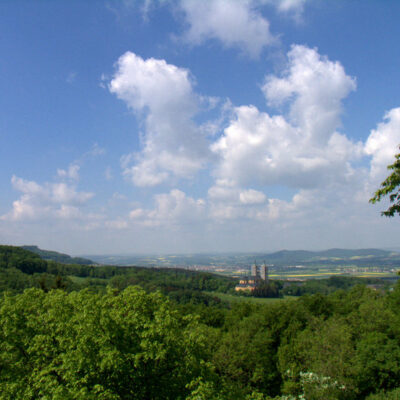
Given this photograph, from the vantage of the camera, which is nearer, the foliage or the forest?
the foliage

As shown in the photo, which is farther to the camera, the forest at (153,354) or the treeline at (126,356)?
the forest at (153,354)

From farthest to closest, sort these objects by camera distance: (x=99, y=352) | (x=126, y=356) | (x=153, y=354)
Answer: (x=153, y=354) < (x=126, y=356) < (x=99, y=352)

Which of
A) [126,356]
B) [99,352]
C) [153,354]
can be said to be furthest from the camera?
[153,354]

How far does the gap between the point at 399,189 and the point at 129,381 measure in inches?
543

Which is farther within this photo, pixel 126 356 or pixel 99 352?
pixel 126 356

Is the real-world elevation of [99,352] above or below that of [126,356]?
above

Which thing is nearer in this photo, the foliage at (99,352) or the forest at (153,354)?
the foliage at (99,352)

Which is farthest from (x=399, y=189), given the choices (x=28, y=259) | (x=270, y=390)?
(x=28, y=259)

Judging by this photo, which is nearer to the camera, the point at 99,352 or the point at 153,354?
the point at 99,352

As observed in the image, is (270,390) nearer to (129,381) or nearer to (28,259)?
(129,381)

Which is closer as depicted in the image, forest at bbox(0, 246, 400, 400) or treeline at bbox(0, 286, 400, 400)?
treeline at bbox(0, 286, 400, 400)

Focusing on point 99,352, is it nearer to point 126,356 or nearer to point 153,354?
point 126,356

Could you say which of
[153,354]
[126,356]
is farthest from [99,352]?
[153,354]

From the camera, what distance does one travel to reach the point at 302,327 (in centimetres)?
4125
